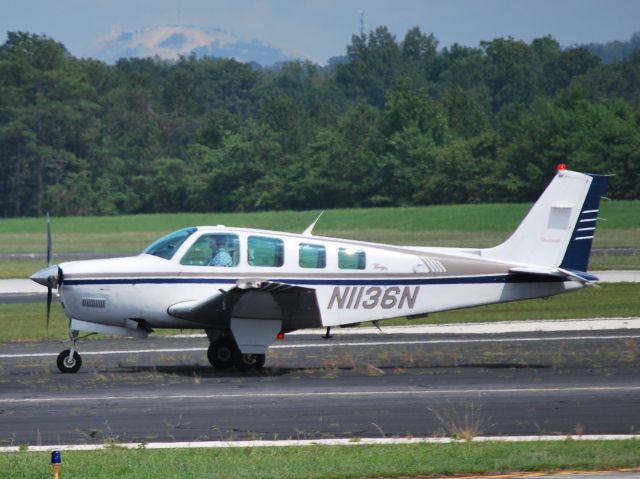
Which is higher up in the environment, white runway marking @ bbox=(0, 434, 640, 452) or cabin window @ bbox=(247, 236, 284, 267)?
cabin window @ bbox=(247, 236, 284, 267)

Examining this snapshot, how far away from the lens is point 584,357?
1986 cm

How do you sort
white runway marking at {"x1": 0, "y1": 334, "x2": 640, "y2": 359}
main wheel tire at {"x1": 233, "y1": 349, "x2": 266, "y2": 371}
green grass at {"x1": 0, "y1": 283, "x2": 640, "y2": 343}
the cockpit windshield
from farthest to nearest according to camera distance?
green grass at {"x1": 0, "y1": 283, "x2": 640, "y2": 343} < white runway marking at {"x1": 0, "y1": 334, "x2": 640, "y2": 359} < main wheel tire at {"x1": 233, "y1": 349, "x2": 266, "y2": 371} < the cockpit windshield

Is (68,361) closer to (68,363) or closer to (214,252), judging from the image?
(68,363)

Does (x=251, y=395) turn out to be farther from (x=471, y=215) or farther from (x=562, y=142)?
(x=562, y=142)

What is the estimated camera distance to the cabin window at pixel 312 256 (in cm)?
1827

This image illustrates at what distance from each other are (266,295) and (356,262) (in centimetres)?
161

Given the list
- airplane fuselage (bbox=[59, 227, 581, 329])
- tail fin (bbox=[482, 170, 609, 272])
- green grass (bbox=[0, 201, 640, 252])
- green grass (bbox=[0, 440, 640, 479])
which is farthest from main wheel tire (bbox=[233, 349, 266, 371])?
green grass (bbox=[0, 201, 640, 252])

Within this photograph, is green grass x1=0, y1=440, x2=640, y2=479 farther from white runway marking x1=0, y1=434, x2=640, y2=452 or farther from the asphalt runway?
the asphalt runway

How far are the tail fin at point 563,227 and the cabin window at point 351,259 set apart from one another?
7.46ft

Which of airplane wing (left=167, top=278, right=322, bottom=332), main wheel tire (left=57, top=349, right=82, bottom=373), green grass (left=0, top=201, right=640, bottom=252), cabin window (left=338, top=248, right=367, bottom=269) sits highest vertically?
cabin window (left=338, top=248, right=367, bottom=269)

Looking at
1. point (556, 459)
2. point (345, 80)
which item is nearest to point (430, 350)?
point (556, 459)

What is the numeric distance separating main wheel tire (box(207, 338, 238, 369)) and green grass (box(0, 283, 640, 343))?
6831mm

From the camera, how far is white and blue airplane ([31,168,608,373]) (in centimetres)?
1808

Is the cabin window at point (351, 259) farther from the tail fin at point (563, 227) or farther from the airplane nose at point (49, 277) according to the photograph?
the airplane nose at point (49, 277)
